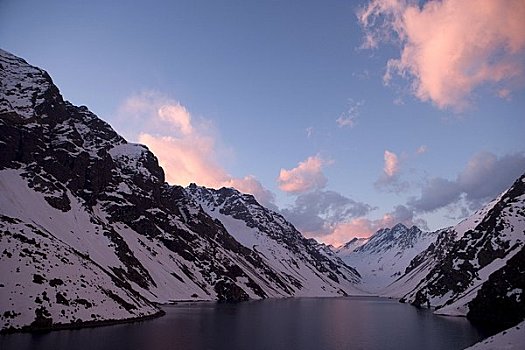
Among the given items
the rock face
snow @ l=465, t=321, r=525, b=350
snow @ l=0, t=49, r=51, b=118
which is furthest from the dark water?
snow @ l=0, t=49, r=51, b=118

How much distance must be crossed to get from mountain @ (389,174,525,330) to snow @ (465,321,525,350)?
130 feet

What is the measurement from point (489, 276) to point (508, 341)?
7028 centimetres

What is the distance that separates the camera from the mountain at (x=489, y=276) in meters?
85.3

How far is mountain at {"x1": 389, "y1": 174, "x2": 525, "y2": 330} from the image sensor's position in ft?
280

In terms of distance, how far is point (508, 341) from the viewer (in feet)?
136

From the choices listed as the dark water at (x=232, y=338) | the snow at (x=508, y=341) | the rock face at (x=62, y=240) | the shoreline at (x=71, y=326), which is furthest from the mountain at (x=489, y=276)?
the rock face at (x=62, y=240)

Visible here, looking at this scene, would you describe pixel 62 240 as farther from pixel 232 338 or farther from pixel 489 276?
pixel 489 276

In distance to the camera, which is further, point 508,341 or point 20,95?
point 20,95

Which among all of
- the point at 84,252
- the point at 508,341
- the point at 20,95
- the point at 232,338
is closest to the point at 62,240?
the point at 84,252

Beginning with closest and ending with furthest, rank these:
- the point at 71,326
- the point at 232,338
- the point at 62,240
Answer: the point at 71,326 → the point at 232,338 → the point at 62,240

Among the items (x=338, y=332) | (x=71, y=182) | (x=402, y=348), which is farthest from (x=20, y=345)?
(x=71, y=182)

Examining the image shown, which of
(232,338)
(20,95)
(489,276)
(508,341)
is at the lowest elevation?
(508,341)

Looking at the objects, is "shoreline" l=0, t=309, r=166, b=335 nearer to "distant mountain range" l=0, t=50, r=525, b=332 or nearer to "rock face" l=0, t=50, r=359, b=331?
"distant mountain range" l=0, t=50, r=525, b=332

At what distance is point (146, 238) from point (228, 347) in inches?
5864
